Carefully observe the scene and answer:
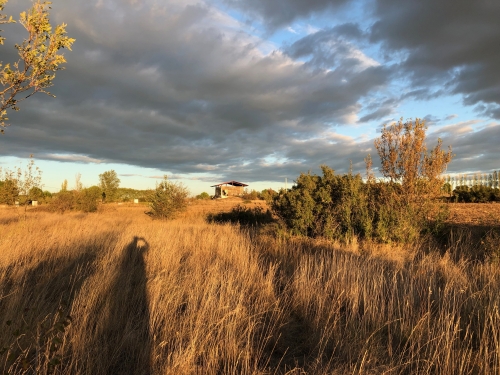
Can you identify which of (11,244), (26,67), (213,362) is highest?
(26,67)

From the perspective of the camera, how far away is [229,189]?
210ft

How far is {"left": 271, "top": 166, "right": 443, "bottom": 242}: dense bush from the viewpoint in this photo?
9.36 metres

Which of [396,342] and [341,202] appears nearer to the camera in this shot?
[396,342]

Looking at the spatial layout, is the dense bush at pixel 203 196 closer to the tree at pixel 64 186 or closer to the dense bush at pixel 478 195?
the tree at pixel 64 186

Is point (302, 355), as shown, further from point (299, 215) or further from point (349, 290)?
point (299, 215)

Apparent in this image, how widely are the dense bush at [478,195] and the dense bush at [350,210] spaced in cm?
1816

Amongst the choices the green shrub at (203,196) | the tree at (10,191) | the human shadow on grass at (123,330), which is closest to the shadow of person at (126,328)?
the human shadow on grass at (123,330)

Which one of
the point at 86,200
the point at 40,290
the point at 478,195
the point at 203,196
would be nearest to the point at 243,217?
the point at 40,290

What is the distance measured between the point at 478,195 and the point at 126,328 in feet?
99.7

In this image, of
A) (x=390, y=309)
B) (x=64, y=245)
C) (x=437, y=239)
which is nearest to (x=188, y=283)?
(x=390, y=309)

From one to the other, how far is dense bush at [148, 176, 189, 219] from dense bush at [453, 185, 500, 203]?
69.7ft

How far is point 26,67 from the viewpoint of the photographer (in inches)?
171

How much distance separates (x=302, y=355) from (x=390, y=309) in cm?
130

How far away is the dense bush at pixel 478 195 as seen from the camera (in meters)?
25.5
